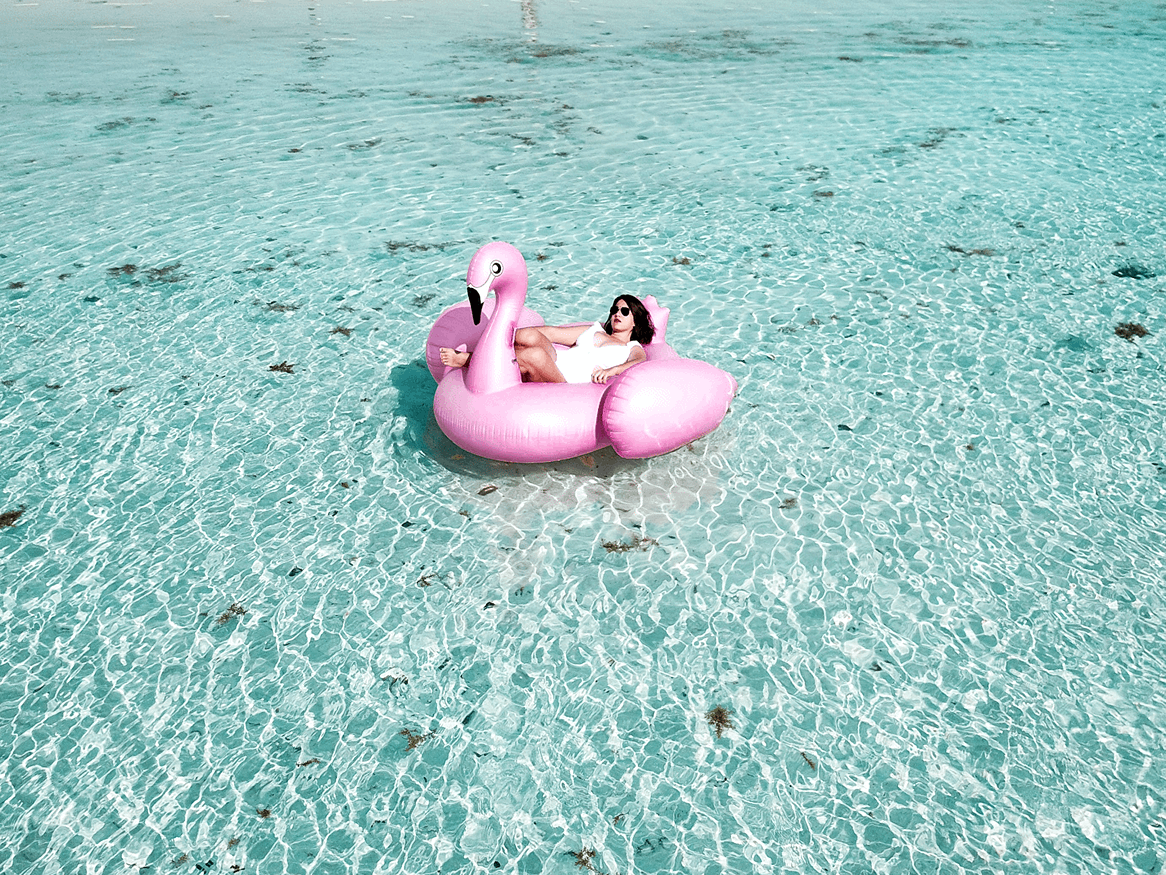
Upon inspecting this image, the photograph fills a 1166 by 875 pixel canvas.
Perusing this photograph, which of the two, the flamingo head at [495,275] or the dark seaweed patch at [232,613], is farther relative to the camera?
Answer: the flamingo head at [495,275]

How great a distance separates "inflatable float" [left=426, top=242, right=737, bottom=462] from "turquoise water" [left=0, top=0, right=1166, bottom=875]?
1.17 ft

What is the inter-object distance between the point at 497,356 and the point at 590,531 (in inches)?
35.8

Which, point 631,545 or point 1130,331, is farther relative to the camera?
point 1130,331

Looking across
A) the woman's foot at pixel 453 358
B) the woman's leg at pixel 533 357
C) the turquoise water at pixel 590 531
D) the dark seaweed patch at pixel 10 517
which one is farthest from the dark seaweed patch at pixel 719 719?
the dark seaweed patch at pixel 10 517

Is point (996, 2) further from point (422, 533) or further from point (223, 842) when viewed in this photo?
point (223, 842)

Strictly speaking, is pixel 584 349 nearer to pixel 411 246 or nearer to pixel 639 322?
pixel 639 322

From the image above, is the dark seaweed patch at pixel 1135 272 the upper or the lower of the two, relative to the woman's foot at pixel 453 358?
lower

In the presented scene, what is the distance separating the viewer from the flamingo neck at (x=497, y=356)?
418cm

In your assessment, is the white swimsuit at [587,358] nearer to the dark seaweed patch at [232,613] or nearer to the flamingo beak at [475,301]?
the flamingo beak at [475,301]

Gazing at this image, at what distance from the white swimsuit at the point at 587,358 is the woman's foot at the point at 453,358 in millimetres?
449

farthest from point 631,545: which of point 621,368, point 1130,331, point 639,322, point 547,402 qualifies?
point 1130,331

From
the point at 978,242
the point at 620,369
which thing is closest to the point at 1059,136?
the point at 978,242

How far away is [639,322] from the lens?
4480mm

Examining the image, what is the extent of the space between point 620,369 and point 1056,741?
7.63ft
